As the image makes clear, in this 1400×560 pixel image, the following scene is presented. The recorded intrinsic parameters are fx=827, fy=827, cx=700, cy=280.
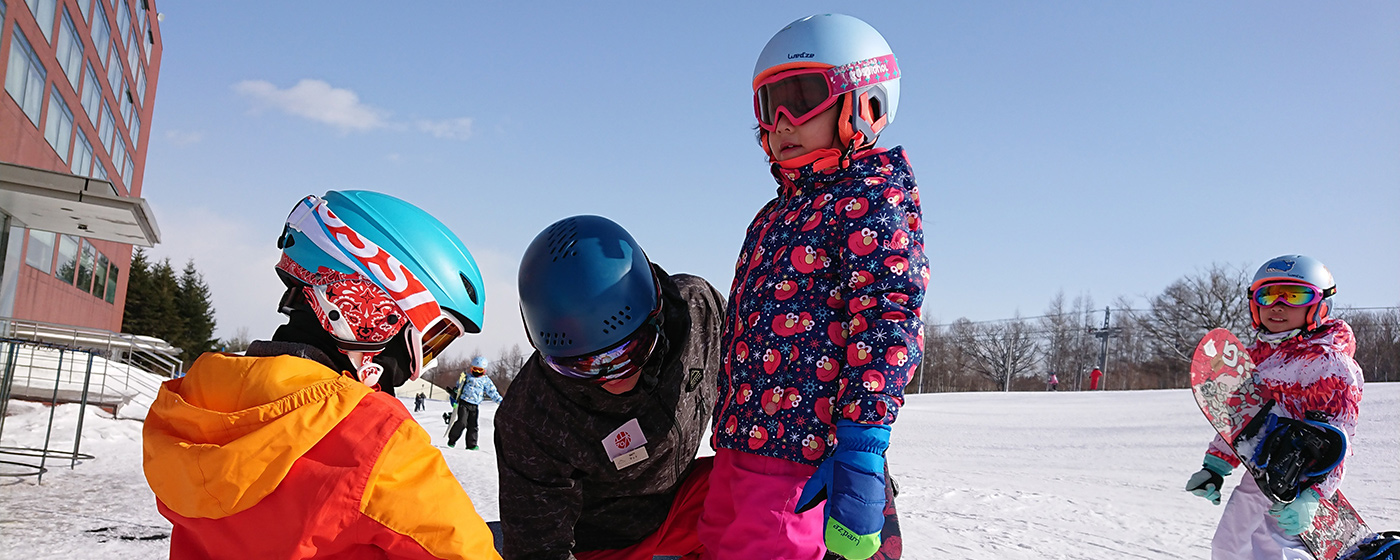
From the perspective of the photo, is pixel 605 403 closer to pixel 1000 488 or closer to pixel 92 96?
pixel 1000 488

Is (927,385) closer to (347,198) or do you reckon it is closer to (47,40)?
(47,40)

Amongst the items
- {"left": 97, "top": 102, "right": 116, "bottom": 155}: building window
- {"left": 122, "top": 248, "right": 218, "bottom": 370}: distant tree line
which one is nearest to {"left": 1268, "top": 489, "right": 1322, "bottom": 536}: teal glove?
{"left": 97, "top": 102, "right": 116, "bottom": 155}: building window

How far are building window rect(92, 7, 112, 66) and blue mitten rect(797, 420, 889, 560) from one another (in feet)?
117

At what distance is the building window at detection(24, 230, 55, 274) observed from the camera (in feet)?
81.1

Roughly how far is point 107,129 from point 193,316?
24.6 meters

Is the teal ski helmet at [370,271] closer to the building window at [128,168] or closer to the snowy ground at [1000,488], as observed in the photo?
the snowy ground at [1000,488]

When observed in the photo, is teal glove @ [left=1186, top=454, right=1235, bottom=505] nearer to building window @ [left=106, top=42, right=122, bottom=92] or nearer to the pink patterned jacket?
the pink patterned jacket

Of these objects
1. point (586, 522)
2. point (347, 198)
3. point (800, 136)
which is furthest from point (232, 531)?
point (800, 136)

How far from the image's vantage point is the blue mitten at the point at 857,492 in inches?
77.2

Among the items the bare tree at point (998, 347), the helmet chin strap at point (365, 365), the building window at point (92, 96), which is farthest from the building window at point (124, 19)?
the bare tree at point (998, 347)

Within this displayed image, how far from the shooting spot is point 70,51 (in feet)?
84.8

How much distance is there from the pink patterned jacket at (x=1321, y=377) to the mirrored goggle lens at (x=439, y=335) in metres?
4.37

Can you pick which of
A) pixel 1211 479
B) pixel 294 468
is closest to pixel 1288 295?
pixel 1211 479

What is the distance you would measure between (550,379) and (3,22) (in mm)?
23100
